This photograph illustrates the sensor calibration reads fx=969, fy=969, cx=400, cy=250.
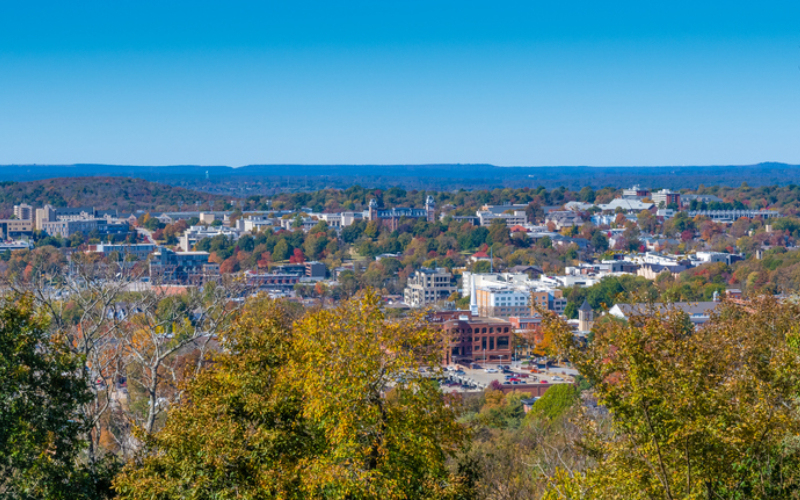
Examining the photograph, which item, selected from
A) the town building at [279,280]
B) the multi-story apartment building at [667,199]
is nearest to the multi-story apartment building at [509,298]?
the town building at [279,280]

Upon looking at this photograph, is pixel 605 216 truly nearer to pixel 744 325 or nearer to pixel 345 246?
pixel 345 246

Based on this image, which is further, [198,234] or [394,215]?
[394,215]

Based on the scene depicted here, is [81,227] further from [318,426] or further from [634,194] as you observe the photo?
[318,426]

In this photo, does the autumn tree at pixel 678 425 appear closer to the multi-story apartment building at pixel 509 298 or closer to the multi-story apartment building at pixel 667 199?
the multi-story apartment building at pixel 509 298

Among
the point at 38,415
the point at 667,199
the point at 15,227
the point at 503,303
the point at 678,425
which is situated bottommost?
the point at 503,303

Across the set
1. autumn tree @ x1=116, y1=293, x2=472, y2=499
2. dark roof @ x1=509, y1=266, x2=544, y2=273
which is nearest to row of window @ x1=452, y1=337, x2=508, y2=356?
dark roof @ x1=509, y1=266, x2=544, y2=273

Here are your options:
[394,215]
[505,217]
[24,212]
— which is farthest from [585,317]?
[24,212]

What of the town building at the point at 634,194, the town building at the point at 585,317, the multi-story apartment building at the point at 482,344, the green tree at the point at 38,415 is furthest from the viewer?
the town building at the point at 634,194
